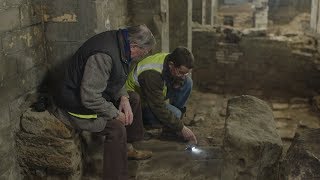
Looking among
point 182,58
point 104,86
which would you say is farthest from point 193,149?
point 104,86

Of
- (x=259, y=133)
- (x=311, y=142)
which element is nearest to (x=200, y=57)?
(x=259, y=133)

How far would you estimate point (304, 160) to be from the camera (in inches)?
104

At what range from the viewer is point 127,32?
3.49 meters

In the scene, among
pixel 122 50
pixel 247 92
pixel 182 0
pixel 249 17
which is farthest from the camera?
pixel 249 17

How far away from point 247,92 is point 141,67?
574cm

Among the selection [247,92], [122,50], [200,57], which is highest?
[122,50]

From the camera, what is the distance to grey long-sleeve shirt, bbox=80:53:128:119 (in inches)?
131

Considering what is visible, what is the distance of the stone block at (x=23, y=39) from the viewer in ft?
11.8

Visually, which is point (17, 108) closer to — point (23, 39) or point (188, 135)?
point (23, 39)

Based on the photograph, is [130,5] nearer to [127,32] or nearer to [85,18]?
[85,18]

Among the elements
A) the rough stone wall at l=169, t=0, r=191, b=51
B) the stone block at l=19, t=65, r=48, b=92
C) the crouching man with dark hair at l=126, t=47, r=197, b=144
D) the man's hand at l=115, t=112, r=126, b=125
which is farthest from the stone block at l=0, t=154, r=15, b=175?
the rough stone wall at l=169, t=0, r=191, b=51

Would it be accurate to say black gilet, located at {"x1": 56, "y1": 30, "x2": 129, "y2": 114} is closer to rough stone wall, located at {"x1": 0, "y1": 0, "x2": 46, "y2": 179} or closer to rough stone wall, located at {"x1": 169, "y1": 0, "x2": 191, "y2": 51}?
rough stone wall, located at {"x1": 0, "y1": 0, "x2": 46, "y2": 179}

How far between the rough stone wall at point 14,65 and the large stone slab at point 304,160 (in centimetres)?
246

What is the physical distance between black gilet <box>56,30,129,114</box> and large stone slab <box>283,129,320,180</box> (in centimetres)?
156
